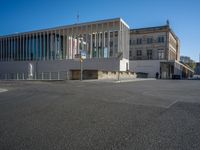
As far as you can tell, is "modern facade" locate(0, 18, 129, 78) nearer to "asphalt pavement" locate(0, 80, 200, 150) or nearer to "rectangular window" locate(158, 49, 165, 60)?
"rectangular window" locate(158, 49, 165, 60)

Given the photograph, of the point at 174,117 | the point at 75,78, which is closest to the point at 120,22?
the point at 75,78

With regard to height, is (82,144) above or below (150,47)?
below

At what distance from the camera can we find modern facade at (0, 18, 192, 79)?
3553 cm

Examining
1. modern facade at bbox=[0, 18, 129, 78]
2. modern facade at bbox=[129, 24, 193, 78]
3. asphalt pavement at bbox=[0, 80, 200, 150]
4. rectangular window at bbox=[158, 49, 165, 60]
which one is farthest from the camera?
rectangular window at bbox=[158, 49, 165, 60]

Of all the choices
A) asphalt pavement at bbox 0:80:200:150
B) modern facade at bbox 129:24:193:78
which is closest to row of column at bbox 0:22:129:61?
modern facade at bbox 129:24:193:78

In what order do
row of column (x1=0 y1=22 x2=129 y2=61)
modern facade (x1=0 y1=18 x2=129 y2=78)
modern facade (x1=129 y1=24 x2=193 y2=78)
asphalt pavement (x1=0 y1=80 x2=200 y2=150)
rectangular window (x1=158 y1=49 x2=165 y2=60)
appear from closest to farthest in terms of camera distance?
asphalt pavement (x1=0 y1=80 x2=200 y2=150)
modern facade (x1=0 y1=18 x2=129 y2=78)
row of column (x1=0 y1=22 x2=129 y2=61)
modern facade (x1=129 y1=24 x2=193 y2=78)
rectangular window (x1=158 y1=49 x2=165 y2=60)

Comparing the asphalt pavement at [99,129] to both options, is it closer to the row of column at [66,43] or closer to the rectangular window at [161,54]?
the row of column at [66,43]

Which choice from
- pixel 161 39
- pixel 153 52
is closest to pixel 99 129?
pixel 153 52

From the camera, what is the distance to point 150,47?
187ft

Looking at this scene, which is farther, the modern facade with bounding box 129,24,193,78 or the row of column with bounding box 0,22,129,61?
the modern facade with bounding box 129,24,193,78

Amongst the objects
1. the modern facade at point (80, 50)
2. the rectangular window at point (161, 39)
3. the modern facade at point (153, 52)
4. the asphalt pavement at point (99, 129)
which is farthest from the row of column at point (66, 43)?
the asphalt pavement at point (99, 129)

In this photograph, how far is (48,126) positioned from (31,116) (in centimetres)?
121

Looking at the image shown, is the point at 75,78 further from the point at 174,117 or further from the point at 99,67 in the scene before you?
the point at 174,117

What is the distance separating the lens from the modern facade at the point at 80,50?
1399 inches
